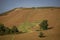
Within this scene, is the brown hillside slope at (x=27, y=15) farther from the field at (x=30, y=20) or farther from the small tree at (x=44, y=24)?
the small tree at (x=44, y=24)

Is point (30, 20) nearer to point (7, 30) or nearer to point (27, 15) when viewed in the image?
point (27, 15)

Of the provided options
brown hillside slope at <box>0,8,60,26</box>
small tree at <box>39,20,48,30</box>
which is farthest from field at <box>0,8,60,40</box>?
small tree at <box>39,20,48,30</box>

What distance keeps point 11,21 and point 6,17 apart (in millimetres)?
213

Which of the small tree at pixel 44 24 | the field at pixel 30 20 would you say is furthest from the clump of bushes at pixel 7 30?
the small tree at pixel 44 24

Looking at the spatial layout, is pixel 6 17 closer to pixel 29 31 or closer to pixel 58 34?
pixel 29 31

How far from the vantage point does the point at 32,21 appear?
6941 mm

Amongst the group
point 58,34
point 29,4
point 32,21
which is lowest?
point 58,34

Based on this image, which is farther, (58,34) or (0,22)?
(0,22)

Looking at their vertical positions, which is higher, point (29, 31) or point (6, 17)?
point (6, 17)

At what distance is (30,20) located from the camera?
7.04 metres

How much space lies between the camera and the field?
6675mm

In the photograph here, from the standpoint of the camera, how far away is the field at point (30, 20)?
21.9 ft

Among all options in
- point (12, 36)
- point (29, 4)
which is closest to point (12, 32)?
point (12, 36)

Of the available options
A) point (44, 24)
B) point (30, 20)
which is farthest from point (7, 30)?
point (44, 24)
